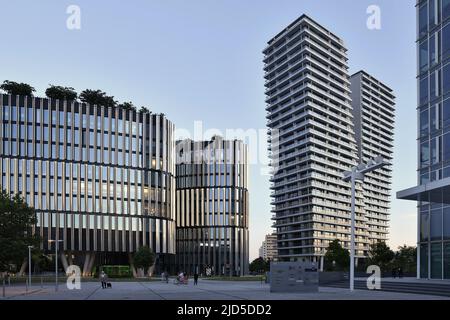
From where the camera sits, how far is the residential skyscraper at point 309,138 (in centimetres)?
16488

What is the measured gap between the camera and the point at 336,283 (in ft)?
160

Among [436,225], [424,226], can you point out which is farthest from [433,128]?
[436,225]

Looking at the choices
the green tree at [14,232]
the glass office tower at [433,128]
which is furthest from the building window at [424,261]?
the green tree at [14,232]

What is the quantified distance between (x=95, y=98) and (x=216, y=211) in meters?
61.2

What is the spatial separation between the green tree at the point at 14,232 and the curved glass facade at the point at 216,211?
9955 centimetres

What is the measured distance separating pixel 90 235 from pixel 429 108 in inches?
3108

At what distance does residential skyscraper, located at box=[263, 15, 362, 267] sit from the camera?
164875mm

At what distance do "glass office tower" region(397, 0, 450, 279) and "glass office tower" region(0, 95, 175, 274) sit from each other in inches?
2972

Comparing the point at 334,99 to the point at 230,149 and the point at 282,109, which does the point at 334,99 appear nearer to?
the point at 282,109

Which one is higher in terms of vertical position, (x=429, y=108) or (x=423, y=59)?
(x=423, y=59)

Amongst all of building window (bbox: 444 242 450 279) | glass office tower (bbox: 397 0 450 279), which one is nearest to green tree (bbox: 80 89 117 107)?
glass office tower (bbox: 397 0 450 279)

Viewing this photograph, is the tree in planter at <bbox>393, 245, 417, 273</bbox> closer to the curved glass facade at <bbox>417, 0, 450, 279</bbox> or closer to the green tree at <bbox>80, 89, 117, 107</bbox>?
the curved glass facade at <bbox>417, 0, 450, 279</bbox>

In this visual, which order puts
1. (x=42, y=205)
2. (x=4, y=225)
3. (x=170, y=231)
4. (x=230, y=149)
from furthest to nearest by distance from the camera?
1. (x=230, y=149)
2. (x=170, y=231)
3. (x=42, y=205)
4. (x=4, y=225)
